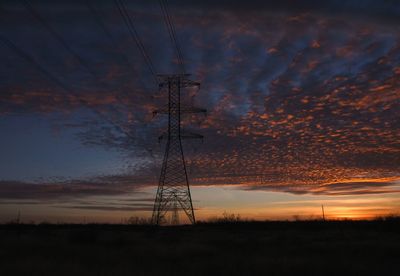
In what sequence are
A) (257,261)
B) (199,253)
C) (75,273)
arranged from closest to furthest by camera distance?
1. (75,273)
2. (257,261)
3. (199,253)

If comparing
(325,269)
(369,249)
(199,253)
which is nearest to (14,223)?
(199,253)

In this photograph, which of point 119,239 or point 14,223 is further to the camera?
point 14,223

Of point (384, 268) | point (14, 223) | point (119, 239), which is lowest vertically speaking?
point (384, 268)

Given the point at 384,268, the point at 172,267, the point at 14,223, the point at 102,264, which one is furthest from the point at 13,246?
the point at 14,223

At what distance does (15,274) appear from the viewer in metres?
21.2

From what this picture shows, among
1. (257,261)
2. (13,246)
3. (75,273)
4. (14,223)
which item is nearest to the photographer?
(75,273)

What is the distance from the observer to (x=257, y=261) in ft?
83.1

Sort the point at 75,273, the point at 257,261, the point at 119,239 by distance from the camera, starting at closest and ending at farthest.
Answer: the point at 75,273, the point at 257,261, the point at 119,239

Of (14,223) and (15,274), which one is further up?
(14,223)

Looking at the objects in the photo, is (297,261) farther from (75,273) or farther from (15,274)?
(15,274)

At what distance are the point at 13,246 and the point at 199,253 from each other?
15.6 meters

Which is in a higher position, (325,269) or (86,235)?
(86,235)

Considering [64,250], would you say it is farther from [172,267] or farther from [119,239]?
[172,267]

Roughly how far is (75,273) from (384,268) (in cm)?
1499
